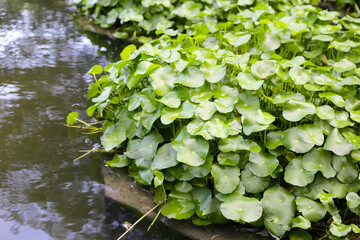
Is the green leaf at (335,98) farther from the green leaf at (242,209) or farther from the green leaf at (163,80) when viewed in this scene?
the green leaf at (163,80)

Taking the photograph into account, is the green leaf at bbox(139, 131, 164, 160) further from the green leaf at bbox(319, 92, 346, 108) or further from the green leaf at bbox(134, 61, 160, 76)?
the green leaf at bbox(319, 92, 346, 108)

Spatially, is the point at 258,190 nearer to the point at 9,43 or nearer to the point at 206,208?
the point at 206,208

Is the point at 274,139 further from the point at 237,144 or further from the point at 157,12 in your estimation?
the point at 157,12

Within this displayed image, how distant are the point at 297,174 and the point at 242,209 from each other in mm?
314

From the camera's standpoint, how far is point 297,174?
5.39 ft

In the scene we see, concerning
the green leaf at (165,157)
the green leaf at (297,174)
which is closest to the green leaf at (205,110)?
the green leaf at (165,157)

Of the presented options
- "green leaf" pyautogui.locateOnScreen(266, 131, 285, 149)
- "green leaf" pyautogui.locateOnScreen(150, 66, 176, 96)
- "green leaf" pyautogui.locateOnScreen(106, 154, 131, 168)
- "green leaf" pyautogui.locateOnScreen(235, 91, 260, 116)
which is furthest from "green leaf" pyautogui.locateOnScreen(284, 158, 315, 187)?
"green leaf" pyautogui.locateOnScreen(106, 154, 131, 168)

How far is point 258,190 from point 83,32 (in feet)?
9.10

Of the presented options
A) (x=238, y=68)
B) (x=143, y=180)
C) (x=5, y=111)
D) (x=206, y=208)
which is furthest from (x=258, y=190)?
(x=5, y=111)

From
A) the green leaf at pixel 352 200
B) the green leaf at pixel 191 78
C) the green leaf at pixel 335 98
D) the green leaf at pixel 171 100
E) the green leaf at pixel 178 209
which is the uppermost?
the green leaf at pixel 191 78

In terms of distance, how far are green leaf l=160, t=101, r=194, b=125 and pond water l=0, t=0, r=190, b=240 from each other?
0.47 m

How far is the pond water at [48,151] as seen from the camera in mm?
1639

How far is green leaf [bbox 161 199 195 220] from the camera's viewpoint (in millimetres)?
1658

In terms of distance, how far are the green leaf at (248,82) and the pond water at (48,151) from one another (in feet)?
2.54
